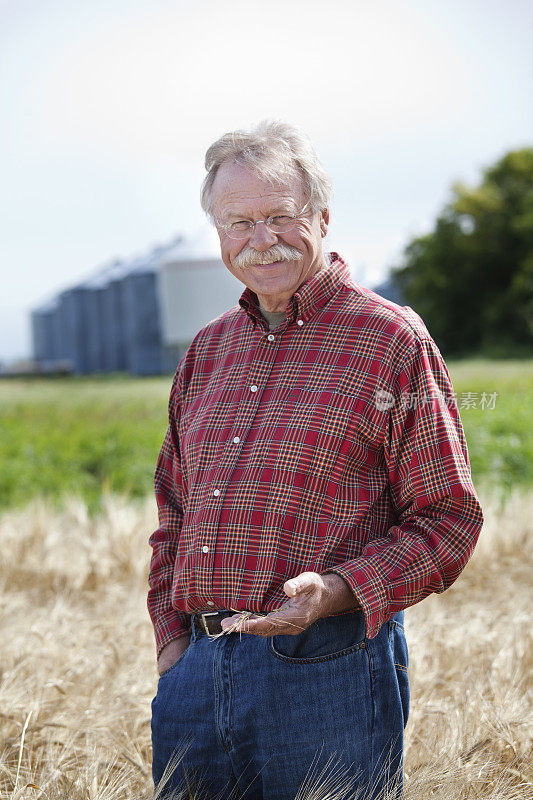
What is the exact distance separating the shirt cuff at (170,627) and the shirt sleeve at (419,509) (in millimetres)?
557

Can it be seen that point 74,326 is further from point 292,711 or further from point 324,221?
point 292,711

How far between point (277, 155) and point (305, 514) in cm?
74

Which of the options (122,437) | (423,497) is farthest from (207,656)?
(122,437)

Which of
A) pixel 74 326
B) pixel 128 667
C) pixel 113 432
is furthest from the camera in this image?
pixel 74 326

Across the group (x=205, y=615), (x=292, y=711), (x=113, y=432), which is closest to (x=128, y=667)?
(x=205, y=615)

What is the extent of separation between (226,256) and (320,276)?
0.71 feet

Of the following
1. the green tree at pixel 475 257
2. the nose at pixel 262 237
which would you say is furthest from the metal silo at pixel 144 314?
the nose at pixel 262 237

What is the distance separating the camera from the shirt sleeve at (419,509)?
153 centimetres

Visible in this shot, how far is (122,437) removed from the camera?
8.49m

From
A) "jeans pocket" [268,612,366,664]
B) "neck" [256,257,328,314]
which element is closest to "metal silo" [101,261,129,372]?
"neck" [256,257,328,314]

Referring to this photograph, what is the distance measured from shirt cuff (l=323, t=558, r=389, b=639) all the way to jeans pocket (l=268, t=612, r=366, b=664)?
0.32ft

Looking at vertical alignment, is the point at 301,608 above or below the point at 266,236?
below

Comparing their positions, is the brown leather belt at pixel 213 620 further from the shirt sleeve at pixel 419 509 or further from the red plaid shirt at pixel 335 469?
the shirt sleeve at pixel 419 509

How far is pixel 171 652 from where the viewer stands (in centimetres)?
188
